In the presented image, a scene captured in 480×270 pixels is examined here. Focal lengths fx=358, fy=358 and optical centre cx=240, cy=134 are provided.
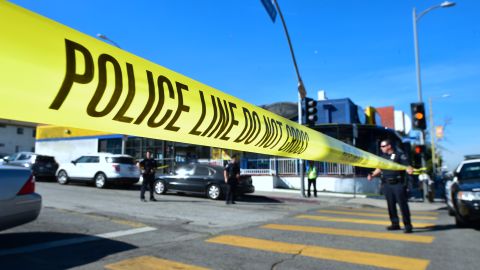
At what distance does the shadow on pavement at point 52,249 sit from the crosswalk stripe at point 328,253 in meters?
1.78

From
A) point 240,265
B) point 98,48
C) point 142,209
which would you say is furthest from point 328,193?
point 98,48

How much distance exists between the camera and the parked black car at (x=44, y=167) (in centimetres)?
2066

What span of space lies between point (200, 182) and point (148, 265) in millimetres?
9910

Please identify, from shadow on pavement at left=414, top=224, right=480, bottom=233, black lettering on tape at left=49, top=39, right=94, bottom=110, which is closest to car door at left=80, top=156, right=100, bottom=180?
shadow on pavement at left=414, top=224, right=480, bottom=233

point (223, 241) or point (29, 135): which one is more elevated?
point (29, 135)

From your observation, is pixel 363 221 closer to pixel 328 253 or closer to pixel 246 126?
pixel 328 253

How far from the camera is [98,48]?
1873 millimetres

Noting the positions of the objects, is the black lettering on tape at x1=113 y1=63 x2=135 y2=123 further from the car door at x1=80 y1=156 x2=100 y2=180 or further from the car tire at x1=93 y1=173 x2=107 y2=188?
the car door at x1=80 y1=156 x2=100 y2=180

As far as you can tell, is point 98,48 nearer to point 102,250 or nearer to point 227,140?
point 227,140

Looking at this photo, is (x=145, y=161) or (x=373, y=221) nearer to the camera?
(x=373, y=221)

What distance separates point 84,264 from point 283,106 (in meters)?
21.6

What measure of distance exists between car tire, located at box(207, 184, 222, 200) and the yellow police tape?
11.2m

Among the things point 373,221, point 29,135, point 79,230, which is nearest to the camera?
point 79,230

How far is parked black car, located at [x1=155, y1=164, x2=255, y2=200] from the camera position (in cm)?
1418
